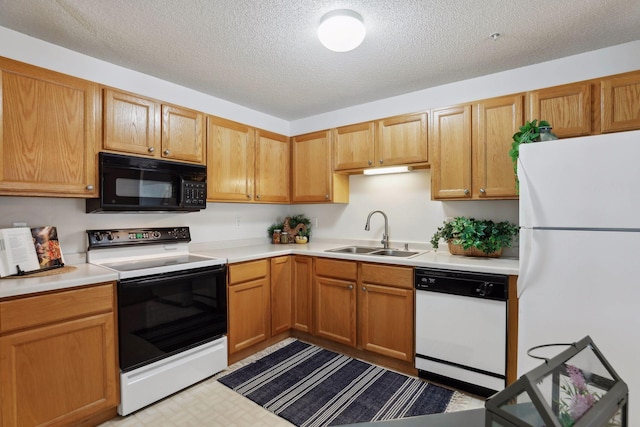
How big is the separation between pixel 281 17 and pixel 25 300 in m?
2.01

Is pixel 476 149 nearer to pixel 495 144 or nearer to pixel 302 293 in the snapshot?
pixel 495 144

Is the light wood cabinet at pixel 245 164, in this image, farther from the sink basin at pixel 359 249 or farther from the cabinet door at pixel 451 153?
the cabinet door at pixel 451 153

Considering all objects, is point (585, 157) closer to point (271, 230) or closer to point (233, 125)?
point (233, 125)

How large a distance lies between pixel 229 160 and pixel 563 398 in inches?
112

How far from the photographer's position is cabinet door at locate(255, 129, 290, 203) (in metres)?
3.24

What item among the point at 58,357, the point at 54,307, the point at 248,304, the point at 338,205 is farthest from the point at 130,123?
the point at 338,205

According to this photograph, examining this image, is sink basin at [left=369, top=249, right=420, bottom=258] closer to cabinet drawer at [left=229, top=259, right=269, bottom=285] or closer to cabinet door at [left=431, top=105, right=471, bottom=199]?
cabinet door at [left=431, top=105, right=471, bottom=199]

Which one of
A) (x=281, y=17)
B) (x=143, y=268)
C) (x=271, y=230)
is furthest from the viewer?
(x=271, y=230)

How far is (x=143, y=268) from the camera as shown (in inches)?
81.6

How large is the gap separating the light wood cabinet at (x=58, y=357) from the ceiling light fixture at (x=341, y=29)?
76.6 inches

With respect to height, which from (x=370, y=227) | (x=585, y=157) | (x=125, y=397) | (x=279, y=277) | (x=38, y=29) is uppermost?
(x=38, y=29)

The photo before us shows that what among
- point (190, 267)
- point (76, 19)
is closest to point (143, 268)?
point (190, 267)

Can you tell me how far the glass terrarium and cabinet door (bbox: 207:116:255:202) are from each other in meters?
2.63

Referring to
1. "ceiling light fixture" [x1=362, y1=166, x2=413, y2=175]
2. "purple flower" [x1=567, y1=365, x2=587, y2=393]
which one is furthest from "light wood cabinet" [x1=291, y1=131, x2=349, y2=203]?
"purple flower" [x1=567, y1=365, x2=587, y2=393]
